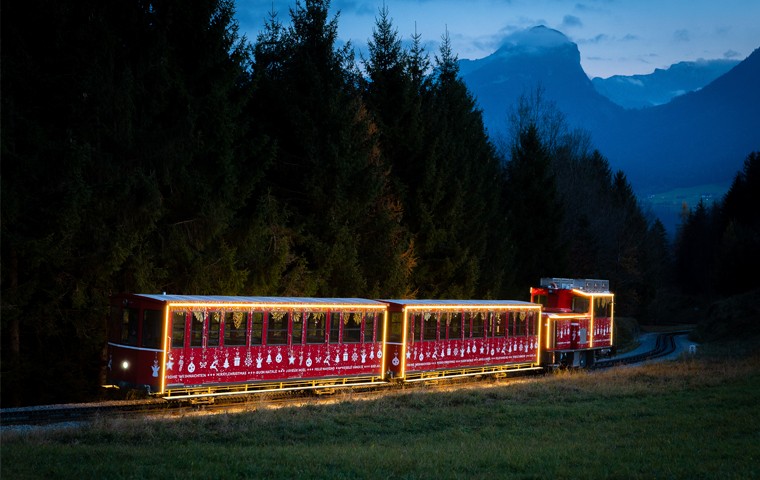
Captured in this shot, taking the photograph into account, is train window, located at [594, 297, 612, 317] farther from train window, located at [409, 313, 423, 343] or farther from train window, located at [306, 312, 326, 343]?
train window, located at [306, 312, 326, 343]

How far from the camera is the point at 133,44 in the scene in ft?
79.9

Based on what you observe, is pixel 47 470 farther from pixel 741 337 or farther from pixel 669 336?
pixel 669 336

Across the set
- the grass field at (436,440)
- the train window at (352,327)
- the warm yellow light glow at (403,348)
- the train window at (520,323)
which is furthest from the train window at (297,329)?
the train window at (520,323)

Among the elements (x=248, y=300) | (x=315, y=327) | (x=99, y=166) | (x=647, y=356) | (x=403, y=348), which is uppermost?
(x=99, y=166)

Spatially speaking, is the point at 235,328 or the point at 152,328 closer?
the point at 152,328

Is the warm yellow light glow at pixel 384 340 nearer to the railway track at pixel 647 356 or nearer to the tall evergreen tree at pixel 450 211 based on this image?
the tall evergreen tree at pixel 450 211

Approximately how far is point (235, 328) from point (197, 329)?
1257 mm

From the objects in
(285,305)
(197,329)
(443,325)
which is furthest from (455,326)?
(197,329)

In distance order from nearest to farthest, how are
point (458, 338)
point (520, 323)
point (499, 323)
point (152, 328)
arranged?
point (152, 328), point (458, 338), point (499, 323), point (520, 323)

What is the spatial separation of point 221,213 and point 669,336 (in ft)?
167

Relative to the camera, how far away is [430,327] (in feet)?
95.1

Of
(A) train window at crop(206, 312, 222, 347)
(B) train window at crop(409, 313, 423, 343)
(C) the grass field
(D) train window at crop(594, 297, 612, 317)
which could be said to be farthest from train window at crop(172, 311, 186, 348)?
(D) train window at crop(594, 297, 612, 317)

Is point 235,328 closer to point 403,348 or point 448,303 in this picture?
point 403,348

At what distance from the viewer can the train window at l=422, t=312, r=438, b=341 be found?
2866 cm
